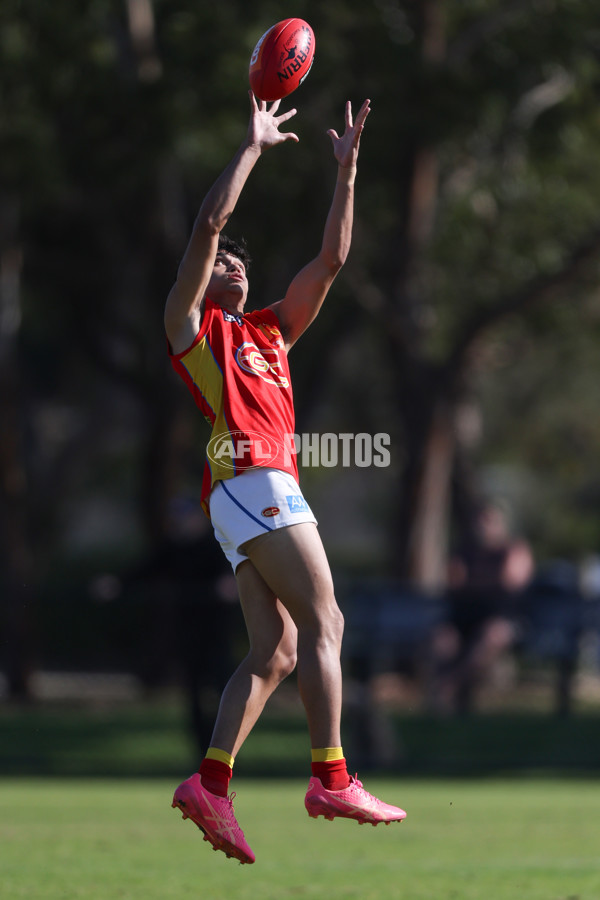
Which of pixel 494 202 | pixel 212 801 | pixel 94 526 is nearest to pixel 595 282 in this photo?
pixel 494 202

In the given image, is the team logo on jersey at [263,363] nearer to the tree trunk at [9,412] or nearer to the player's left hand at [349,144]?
the player's left hand at [349,144]

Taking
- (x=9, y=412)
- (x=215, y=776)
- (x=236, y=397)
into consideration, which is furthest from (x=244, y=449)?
(x=9, y=412)

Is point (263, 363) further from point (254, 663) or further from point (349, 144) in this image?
point (254, 663)

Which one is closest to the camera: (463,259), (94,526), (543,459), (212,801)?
(212,801)

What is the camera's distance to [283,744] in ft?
47.5

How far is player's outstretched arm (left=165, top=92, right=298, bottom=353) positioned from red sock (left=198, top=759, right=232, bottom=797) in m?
1.60

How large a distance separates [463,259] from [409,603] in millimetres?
6451

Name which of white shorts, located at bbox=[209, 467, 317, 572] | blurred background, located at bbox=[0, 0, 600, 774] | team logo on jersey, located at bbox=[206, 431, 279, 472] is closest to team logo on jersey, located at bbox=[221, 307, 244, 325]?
team logo on jersey, located at bbox=[206, 431, 279, 472]

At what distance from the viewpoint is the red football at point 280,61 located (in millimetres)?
5773

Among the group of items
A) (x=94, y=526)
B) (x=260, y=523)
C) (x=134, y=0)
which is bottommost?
(x=94, y=526)

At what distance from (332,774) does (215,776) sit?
45 cm

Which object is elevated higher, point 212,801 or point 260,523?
point 260,523

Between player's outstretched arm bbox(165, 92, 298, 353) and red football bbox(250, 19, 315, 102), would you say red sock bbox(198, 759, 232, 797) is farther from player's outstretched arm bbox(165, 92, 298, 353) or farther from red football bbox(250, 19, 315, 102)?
red football bbox(250, 19, 315, 102)

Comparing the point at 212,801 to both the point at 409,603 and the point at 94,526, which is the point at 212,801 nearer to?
the point at 409,603
